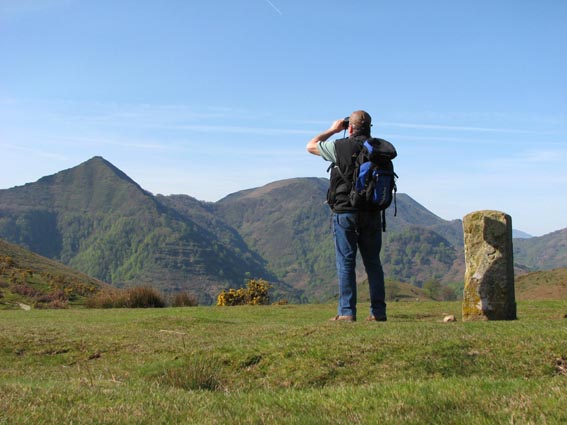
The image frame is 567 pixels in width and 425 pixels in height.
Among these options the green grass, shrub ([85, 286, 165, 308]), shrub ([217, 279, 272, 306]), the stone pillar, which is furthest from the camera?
shrub ([217, 279, 272, 306])

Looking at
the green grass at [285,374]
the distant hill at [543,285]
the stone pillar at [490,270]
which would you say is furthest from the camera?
the distant hill at [543,285]

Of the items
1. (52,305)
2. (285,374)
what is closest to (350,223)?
(285,374)

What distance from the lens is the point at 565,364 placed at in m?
7.17

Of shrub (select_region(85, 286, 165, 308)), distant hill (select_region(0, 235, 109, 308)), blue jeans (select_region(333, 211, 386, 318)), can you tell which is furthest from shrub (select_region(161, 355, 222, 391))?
distant hill (select_region(0, 235, 109, 308))

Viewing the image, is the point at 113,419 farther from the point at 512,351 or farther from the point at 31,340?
the point at 31,340

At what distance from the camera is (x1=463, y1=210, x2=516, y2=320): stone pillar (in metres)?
11.9

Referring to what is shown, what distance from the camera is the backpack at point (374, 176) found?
1001cm

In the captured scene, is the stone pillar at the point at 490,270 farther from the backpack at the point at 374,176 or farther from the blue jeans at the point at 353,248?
the backpack at the point at 374,176

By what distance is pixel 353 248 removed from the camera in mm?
10578

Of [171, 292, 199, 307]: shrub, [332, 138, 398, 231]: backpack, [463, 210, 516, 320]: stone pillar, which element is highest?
[332, 138, 398, 231]: backpack

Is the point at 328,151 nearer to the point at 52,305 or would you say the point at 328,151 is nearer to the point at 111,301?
the point at 111,301

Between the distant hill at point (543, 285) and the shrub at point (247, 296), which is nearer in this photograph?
the shrub at point (247, 296)

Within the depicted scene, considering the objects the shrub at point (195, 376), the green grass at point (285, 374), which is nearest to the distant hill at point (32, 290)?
the green grass at point (285, 374)

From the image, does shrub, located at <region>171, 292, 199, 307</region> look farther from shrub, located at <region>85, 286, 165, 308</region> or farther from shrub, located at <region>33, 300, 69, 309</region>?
shrub, located at <region>33, 300, 69, 309</region>
